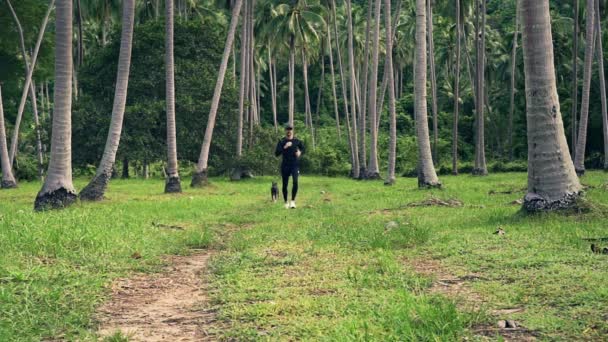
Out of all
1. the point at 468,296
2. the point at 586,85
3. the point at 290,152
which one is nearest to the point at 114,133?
the point at 290,152

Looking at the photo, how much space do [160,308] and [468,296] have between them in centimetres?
251

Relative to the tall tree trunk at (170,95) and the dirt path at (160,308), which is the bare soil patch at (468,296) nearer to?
the dirt path at (160,308)

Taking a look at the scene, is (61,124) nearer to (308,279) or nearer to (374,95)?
(308,279)

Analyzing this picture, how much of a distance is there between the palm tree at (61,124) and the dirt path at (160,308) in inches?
327

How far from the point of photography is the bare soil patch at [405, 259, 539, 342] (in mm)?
4543

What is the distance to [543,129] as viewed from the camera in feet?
36.7

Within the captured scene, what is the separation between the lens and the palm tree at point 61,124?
1539 centimetres

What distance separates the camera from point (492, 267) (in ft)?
23.2

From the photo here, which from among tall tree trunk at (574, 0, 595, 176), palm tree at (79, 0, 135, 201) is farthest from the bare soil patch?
tall tree trunk at (574, 0, 595, 176)

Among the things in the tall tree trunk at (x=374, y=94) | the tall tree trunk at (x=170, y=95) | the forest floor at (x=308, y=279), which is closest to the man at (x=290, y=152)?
the forest floor at (x=308, y=279)

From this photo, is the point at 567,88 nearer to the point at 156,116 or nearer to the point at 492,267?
the point at 156,116

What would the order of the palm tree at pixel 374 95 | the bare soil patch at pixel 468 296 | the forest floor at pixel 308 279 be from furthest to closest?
the palm tree at pixel 374 95, the forest floor at pixel 308 279, the bare soil patch at pixel 468 296

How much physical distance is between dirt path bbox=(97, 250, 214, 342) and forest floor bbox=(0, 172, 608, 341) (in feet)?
0.06

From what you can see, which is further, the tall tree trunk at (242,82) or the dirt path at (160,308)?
the tall tree trunk at (242,82)
